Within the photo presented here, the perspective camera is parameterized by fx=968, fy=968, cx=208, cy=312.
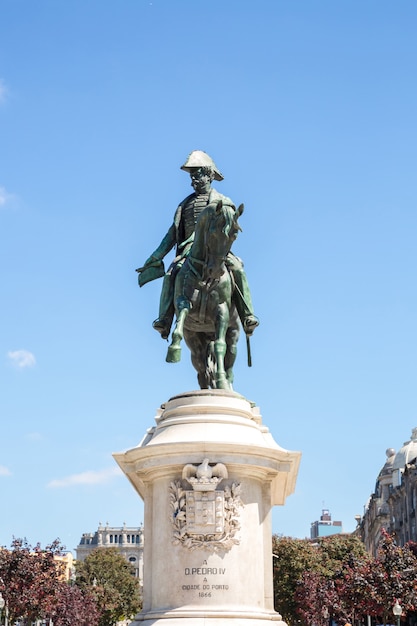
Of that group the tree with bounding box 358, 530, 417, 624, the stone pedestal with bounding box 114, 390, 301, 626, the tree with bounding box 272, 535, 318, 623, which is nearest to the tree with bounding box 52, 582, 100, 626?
the tree with bounding box 272, 535, 318, 623

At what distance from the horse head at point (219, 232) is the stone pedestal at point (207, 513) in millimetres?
2426

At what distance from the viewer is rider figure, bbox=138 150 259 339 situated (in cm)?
1784

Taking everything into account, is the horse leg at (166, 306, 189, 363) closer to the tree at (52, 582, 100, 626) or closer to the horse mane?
the horse mane

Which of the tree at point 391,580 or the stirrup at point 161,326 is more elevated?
the stirrup at point 161,326

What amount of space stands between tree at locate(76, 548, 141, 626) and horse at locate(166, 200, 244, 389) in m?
78.3

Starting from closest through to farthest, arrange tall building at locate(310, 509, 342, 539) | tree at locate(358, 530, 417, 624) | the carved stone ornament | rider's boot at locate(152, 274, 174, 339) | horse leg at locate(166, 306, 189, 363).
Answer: the carved stone ornament < horse leg at locate(166, 306, 189, 363) < rider's boot at locate(152, 274, 174, 339) < tree at locate(358, 530, 417, 624) < tall building at locate(310, 509, 342, 539)

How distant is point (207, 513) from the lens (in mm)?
14656

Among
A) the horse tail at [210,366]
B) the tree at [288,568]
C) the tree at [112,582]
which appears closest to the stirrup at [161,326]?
the horse tail at [210,366]

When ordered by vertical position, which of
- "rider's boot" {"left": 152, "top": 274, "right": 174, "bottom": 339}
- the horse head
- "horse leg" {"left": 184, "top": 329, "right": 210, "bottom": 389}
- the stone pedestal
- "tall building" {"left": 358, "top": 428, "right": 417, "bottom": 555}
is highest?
"tall building" {"left": 358, "top": 428, "right": 417, "bottom": 555}

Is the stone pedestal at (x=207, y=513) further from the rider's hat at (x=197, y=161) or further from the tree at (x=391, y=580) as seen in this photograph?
the tree at (x=391, y=580)

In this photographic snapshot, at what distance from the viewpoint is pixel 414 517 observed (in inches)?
3054

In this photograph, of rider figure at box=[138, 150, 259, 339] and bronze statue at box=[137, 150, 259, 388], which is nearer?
bronze statue at box=[137, 150, 259, 388]

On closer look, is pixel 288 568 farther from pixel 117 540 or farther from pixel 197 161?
pixel 117 540

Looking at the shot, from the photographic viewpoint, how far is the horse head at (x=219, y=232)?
16.1 meters
